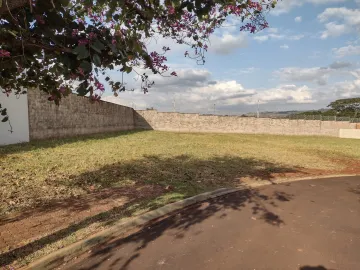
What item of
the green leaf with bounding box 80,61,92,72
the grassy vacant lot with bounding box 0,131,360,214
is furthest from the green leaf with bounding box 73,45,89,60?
the grassy vacant lot with bounding box 0,131,360,214

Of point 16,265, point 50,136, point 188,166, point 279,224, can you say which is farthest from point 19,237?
point 50,136

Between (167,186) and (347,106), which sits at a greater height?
(347,106)

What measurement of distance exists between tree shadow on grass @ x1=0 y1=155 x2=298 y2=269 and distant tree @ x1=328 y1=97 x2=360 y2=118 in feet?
202

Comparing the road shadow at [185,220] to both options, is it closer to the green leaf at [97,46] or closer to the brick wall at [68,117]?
the green leaf at [97,46]

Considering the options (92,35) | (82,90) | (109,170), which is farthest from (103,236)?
(109,170)

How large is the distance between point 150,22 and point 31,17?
177 centimetres

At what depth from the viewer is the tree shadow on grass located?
5176 mm

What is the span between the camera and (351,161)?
14.9m

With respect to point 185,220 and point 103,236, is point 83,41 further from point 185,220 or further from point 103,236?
point 185,220

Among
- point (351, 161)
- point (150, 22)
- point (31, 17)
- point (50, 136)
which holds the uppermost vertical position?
point (150, 22)

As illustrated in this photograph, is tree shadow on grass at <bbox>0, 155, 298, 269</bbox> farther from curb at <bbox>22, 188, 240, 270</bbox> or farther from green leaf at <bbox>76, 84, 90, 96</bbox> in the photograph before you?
green leaf at <bbox>76, 84, 90, 96</bbox>

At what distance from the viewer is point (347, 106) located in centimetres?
6706

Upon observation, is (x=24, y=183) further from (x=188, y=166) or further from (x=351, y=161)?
(x=351, y=161)

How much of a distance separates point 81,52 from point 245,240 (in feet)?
11.6
